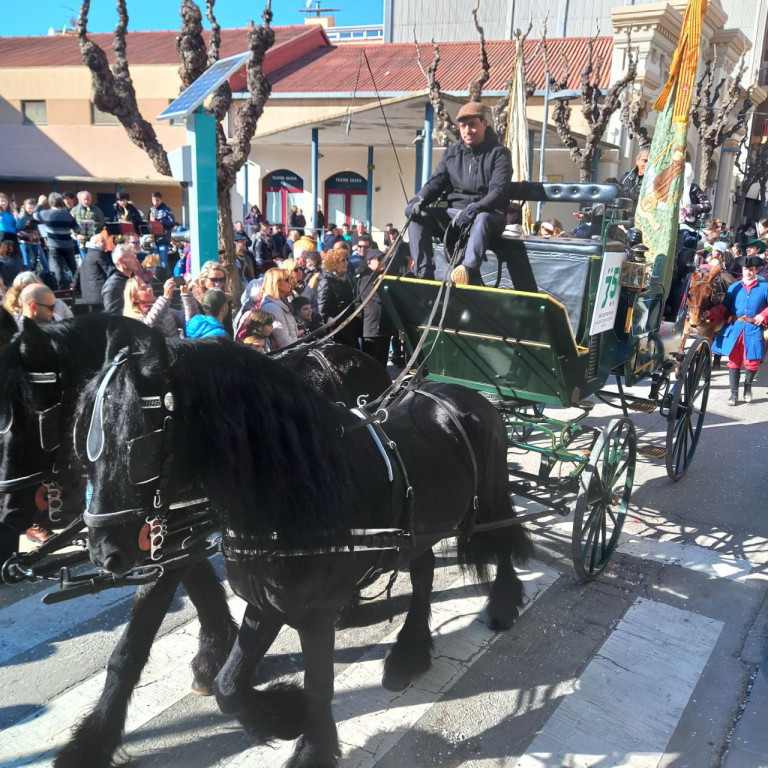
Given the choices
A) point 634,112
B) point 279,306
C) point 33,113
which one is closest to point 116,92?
point 279,306

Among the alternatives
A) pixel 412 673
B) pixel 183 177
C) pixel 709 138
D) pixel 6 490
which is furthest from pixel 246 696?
pixel 709 138

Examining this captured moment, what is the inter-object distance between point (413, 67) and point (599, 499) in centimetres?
2492

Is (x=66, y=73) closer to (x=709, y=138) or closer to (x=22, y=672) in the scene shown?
(x=709, y=138)

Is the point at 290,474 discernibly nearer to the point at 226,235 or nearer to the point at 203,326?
the point at 203,326

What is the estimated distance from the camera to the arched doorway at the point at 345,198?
2377 cm

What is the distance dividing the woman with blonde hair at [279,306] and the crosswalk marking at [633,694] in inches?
132

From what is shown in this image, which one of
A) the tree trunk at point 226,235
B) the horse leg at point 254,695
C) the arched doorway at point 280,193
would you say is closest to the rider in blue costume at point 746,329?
the tree trunk at point 226,235

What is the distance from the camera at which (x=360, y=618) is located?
388cm

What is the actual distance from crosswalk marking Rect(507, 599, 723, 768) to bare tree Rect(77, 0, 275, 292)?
6.30 meters

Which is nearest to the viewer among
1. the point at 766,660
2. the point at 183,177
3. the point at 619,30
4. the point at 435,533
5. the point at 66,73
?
the point at 435,533

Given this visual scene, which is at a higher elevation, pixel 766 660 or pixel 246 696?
pixel 246 696

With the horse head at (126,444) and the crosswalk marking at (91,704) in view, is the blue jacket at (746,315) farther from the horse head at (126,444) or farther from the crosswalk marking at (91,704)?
the horse head at (126,444)

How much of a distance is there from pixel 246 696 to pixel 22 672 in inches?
50.8

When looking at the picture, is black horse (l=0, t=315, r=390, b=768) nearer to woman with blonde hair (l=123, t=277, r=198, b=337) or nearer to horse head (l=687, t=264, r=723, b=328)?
woman with blonde hair (l=123, t=277, r=198, b=337)
